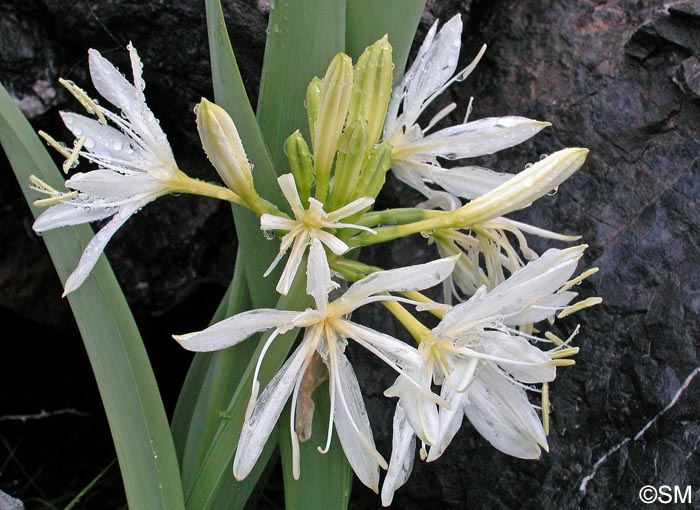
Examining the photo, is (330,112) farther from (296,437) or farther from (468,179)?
(296,437)

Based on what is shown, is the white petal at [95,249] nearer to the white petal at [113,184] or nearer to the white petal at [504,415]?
the white petal at [113,184]

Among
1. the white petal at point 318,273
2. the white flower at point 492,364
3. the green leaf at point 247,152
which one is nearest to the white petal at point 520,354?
the white flower at point 492,364

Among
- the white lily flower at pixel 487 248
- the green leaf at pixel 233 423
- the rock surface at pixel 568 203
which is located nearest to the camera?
the green leaf at pixel 233 423

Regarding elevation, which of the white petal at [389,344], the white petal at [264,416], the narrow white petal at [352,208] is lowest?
the white petal at [264,416]

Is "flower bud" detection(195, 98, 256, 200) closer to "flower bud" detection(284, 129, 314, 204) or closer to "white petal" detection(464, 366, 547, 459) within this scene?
"flower bud" detection(284, 129, 314, 204)

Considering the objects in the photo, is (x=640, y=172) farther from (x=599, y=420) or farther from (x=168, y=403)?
(x=168, y=403)

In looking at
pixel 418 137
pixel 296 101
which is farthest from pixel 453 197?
pixel 296 101

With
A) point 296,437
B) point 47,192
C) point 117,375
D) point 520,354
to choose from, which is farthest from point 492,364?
point 47,192
